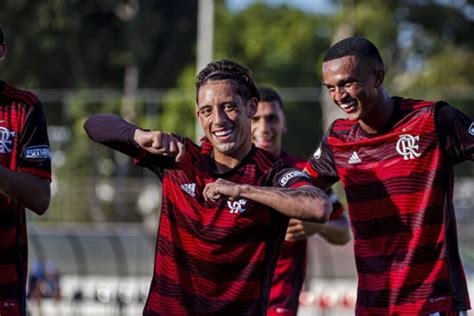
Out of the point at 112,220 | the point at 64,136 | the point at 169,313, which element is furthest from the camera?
the point at 64,136

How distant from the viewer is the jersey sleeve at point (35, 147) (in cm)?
600

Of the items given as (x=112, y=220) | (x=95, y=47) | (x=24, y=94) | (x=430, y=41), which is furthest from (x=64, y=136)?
(x=24, y=94)

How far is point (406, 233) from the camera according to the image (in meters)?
6.36

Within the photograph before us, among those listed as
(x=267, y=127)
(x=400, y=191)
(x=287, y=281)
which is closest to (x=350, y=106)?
(x=400, y=191)

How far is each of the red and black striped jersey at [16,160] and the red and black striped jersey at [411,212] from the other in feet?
5.73

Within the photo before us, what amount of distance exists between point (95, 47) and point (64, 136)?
803 cm

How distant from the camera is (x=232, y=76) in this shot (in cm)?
613

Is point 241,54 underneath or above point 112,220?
above

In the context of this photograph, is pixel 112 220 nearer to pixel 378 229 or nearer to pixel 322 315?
pixel 322 315

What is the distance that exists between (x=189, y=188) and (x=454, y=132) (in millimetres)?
1434

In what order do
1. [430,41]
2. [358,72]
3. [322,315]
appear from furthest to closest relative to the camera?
Answer: 1. [430,41]
2. [322,315]
3. [358,72]

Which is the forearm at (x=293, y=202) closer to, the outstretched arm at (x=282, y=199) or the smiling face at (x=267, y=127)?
the outstretched arm at (x=282, y=199)

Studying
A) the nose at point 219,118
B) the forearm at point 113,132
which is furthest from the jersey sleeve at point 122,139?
the nose at point 219,118

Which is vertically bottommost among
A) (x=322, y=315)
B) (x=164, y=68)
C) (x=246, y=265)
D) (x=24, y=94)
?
(x=322, y=315)
